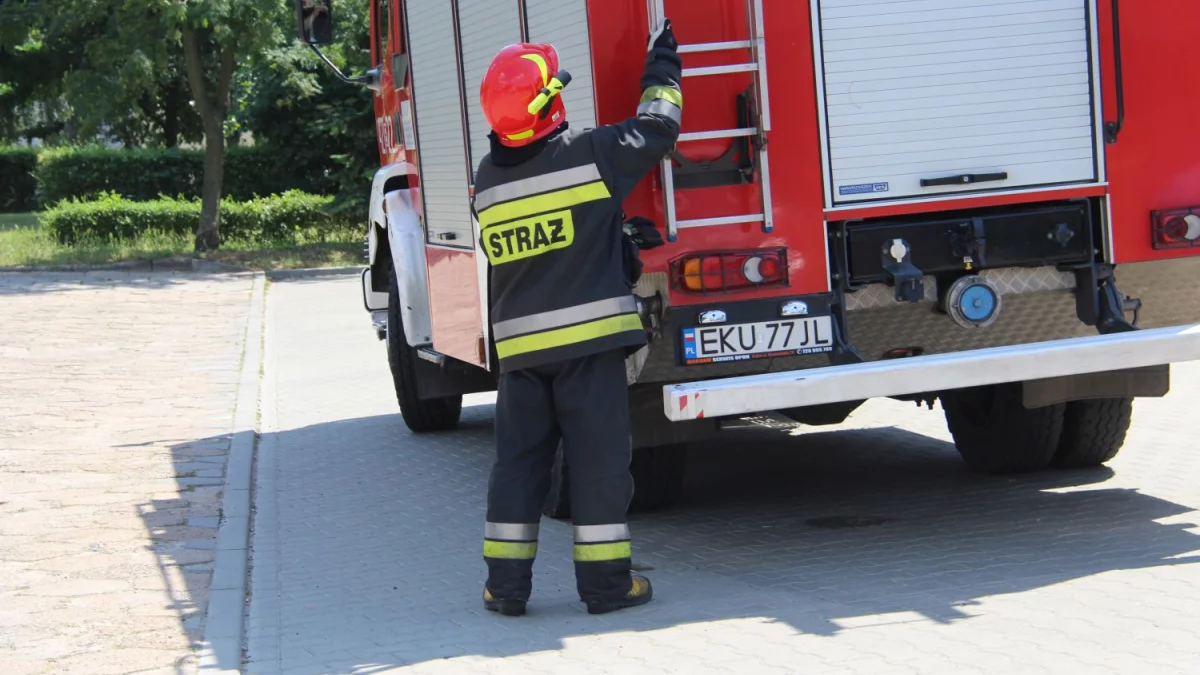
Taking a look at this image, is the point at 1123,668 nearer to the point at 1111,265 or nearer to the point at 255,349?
the point at 1111,265

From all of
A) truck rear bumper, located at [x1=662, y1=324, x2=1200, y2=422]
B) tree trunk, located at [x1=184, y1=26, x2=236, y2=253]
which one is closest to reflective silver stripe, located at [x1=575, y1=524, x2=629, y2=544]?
truck rear bumper, located at [x1=662, y1=324, x2=1200, y2=422]

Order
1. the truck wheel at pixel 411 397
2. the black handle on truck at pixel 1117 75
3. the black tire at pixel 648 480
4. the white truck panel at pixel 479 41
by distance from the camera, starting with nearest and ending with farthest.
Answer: the black handle on truck at pixel 1117 75 < the white truck panel at pixel 479 41 < the black tire at pixel 648 480 < the truck wheel at pixel 411 397

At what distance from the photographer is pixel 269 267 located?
905 inches

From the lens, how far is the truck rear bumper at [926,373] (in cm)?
510

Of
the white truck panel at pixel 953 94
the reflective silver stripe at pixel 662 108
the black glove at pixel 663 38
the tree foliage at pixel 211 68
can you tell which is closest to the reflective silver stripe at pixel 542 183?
the reflective silver stripe at pixel 662 108

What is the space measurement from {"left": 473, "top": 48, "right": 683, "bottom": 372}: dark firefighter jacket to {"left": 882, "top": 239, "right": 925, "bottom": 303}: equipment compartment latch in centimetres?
107

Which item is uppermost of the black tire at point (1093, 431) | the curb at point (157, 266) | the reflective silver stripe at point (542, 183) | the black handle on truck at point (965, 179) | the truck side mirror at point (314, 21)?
the truck side mirror at point (314, 21)

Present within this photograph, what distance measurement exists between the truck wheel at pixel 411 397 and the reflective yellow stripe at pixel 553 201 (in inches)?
147

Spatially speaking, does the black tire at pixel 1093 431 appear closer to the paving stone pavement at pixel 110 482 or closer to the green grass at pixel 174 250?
the paving stone pavement at pixel 110 482

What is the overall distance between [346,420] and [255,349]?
3.76 m

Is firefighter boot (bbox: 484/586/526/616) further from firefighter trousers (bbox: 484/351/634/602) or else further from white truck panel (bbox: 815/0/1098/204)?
white truck panel (bbox: 815/0/1098/204)

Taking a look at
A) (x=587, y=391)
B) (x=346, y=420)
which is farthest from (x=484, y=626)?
(x=346, y=420)

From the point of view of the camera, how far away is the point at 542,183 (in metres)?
5.11

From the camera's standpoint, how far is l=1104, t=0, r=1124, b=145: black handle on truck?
5.75m
